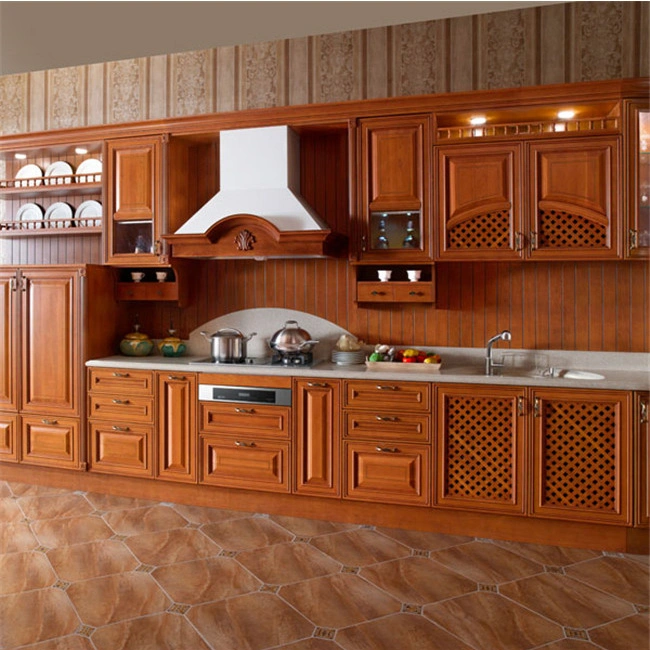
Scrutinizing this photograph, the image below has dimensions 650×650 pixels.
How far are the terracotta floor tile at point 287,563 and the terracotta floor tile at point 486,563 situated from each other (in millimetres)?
578

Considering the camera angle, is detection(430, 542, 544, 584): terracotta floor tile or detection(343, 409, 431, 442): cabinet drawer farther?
detection(343, 409, 431, 442): cabinet drawer

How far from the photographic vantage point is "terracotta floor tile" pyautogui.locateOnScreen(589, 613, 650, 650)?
2271mm

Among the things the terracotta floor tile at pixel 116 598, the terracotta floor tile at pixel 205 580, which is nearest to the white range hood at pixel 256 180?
the terracotta floor tile at pixel 205 580

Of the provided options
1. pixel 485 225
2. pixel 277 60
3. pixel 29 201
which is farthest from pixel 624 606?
pixel 29 201

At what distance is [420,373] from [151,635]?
188 centimetres

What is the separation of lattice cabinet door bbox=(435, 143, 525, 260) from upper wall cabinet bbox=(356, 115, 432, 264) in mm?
110

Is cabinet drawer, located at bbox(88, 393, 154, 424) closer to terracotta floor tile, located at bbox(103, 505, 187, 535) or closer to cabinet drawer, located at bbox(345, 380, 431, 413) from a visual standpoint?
terracotta floor tile, located at bbox(103, 505, 187, 535)

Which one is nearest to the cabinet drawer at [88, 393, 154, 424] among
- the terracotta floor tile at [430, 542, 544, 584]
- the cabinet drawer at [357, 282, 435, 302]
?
the cabinet drawer at [357, 282, 435, 302]

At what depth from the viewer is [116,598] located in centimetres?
261

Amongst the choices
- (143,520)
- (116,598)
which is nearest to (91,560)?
(116,598)

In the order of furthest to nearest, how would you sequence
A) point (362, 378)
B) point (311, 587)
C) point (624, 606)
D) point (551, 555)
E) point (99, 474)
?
point (99, 474), point (362, 378), point (551, 555), point (311, 587), point (624, 606)

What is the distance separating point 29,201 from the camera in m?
4.69

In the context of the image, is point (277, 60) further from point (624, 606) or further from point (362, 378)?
point (624, 606)

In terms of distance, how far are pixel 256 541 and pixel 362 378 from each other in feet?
3.46
